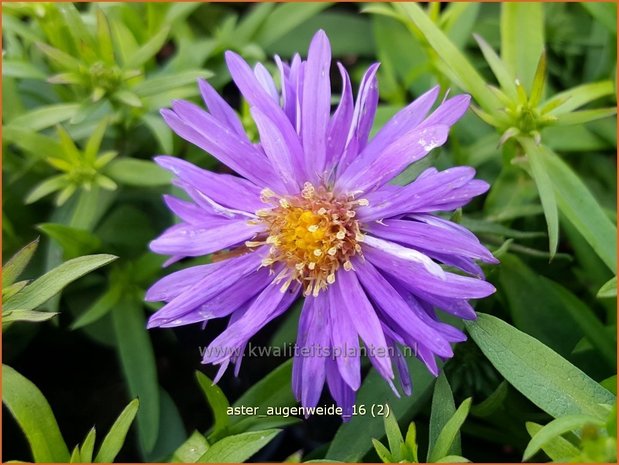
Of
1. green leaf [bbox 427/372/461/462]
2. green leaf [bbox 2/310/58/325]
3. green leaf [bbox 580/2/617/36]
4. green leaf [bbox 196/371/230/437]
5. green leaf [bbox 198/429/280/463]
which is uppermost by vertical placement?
green leaf [bbox 580/2/617/36]

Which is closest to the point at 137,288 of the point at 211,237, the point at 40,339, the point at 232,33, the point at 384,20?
the point at 40,339

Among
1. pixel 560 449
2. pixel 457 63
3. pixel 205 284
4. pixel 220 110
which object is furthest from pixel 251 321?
pixel 457 63

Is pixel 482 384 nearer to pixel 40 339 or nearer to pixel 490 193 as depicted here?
pixel 490 193

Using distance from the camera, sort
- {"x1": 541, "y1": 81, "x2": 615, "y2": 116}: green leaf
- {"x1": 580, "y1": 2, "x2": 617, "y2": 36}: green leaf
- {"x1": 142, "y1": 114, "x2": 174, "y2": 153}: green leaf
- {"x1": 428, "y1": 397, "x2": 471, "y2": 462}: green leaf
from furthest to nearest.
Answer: {"x1": 580, "y1": 2, "x2": 617, "y2": 36}: green leaf < {"x1": 142, "y1": 114, "x2": 174, "y2": 153}: green leaf < {"x1": 541, "y1": 81, "x2": 615, "y2": 116}: green leaf < {"x1": 428, "y1": 397, "x2": 471, "y2": 462}: green leaf

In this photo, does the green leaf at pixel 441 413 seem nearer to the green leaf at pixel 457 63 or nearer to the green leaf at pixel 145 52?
the green leaf at pixel 457 63

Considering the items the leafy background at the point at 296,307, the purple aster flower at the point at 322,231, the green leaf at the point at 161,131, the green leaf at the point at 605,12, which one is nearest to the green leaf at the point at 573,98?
the leafy background at the point at 296,307

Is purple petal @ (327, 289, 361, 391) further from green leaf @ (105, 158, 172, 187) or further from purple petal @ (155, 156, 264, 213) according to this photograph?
green leaf @ (105, 158, 172, 187)

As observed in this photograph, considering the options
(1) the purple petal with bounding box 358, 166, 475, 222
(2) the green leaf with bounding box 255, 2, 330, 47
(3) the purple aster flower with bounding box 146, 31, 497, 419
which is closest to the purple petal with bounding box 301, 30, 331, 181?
(3) the purple aster flower with bounding box 146, 31, 497, 419

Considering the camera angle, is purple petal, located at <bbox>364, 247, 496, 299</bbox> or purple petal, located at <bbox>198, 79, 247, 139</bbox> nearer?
purple petal, located at <bbox>364, 247, 496, 299</bbox>
